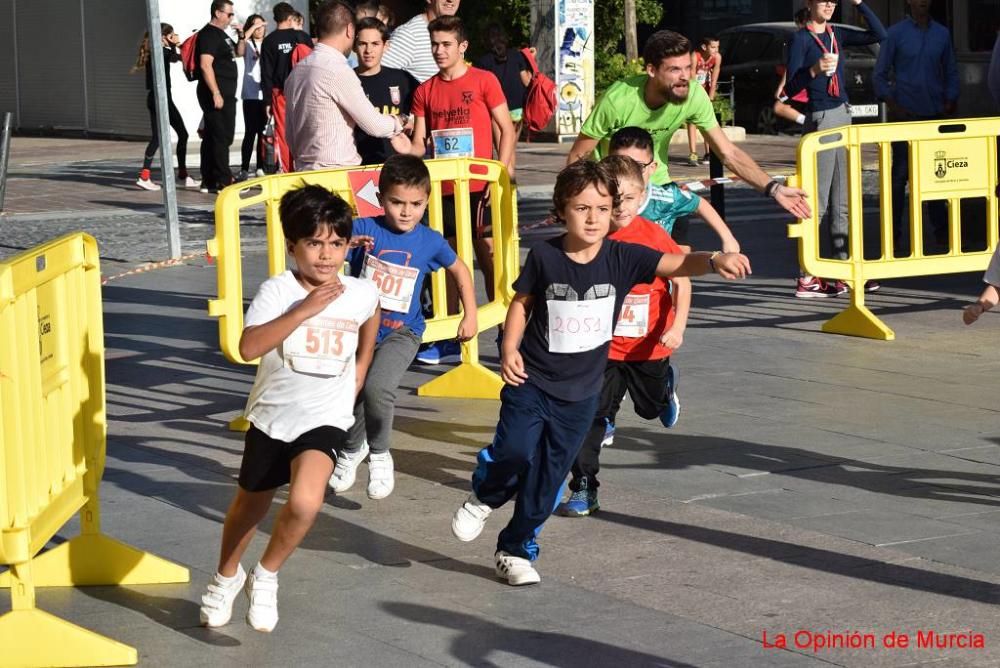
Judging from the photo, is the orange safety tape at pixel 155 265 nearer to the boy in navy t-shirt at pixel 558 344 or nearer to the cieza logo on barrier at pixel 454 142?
the cieza logo on barrier at pixel 454 142

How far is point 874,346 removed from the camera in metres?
10.3

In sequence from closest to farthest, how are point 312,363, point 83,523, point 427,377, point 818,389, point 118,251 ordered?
point 312,363 < point 83,523 < point 818,389 < point 427,377 < point 118,251

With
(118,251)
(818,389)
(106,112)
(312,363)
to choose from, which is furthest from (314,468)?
Result: (106,112)

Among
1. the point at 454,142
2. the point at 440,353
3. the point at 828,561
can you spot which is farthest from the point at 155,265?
the point at 828,561

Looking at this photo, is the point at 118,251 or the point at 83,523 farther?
the point at 118,251

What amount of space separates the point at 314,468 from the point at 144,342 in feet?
20.1

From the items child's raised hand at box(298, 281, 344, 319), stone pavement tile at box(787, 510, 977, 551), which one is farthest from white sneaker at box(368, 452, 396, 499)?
child's raised hand at box(298, 281, 344, 319)

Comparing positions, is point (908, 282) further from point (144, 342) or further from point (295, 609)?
point (295, 609)

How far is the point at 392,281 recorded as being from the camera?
7.20 meters

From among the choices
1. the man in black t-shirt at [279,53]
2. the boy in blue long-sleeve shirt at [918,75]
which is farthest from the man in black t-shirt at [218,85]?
the boy in blue long-sleeve shirt at [918,75]

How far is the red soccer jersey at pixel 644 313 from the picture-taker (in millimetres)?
6727

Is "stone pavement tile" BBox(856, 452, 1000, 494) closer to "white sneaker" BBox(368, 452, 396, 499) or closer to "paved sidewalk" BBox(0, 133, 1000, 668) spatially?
"paved sidewalk" BBox(0, 133, 1000, 668)

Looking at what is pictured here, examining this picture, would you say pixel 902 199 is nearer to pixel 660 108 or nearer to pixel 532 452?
pixel 660 108

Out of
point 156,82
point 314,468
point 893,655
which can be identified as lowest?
point 893,655
